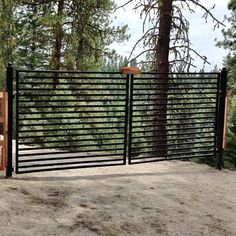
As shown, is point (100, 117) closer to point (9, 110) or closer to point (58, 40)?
point (9, 110)

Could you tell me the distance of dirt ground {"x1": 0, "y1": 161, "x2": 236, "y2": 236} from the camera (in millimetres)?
5340

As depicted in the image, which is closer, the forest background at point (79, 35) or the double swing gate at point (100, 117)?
the double swing gate at point (100, 117)

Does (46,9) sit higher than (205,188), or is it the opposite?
(46,9)

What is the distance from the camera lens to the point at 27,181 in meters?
7.15

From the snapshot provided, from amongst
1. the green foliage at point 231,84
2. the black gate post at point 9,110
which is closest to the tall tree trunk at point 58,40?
the green foliage at point 231,84

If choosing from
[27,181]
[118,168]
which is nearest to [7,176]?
[27,181]

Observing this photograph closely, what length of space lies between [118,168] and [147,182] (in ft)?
3.76

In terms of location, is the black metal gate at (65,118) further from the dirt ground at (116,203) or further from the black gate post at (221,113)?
the black gate post at (221,113)

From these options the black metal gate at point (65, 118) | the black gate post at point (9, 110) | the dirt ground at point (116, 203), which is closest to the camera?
the dirt ground at point (116, 203)

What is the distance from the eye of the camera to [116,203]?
6.30m

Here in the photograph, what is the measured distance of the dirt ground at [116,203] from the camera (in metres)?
5.34

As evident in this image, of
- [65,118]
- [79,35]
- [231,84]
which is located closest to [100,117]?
[65,118]

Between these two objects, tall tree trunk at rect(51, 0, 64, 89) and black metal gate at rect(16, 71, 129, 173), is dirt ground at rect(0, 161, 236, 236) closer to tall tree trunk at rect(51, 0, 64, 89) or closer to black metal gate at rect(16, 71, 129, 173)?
black metal gate at rect(16, 71, 129, 173)

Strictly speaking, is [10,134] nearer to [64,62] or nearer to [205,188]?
[205,188]
